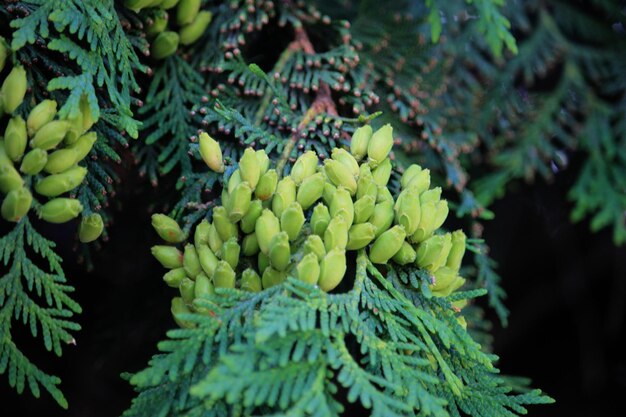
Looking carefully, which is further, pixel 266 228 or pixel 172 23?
pixel 172 23

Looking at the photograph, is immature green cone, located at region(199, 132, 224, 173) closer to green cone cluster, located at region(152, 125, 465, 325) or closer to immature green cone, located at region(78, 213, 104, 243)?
green cone cluster, located at region(152, 125, 465, 325)

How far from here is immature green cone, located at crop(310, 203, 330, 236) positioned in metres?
0.73

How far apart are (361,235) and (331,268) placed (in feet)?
0.24

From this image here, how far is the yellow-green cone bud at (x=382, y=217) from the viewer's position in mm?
769

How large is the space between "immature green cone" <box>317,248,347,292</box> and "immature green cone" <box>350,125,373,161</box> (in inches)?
7.4

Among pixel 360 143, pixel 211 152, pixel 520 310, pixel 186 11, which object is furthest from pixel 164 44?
pixel 520 310

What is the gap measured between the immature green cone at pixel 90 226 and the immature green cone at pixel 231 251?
0.54ft

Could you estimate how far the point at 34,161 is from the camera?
0.70 m

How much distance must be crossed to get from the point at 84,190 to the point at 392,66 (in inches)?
23.9

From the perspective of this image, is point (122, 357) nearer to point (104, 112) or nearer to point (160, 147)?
point (160, 147)

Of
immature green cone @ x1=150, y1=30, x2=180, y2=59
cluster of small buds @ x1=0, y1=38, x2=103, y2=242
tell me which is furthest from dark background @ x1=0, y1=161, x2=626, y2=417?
cluster of small buds @ x1=0, y1=38, x2=103, y2=242

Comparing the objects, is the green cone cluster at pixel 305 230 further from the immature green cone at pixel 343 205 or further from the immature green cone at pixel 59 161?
the immature green cone at pixel 59 161

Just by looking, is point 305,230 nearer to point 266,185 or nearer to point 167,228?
point 266,185

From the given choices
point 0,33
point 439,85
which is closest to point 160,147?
point 0,33
